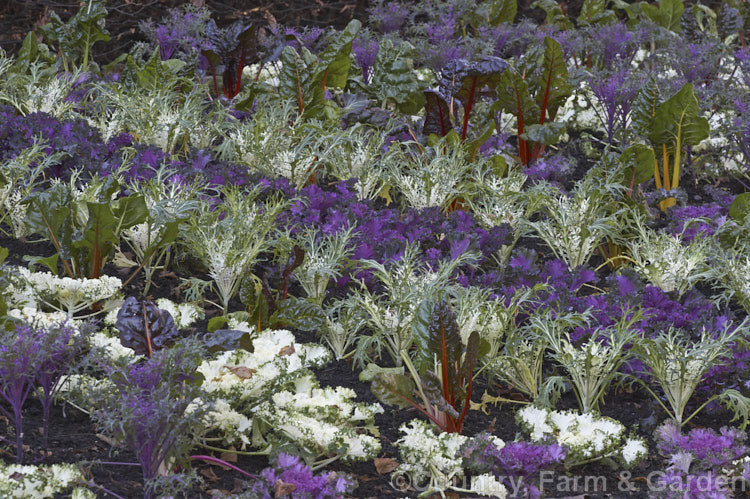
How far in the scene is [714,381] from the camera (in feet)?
9.56

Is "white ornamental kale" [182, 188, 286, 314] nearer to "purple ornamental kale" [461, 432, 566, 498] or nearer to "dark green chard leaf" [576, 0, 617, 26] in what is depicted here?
"purple ornamental kale" [461, 432, 566, 498]

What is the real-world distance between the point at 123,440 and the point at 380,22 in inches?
195

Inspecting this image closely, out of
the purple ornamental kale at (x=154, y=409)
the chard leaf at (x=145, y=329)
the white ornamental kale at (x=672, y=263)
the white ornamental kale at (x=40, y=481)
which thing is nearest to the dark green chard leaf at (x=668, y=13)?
the white ornamental kale at (x=672, y=263)

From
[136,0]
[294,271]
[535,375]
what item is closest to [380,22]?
[136,0]

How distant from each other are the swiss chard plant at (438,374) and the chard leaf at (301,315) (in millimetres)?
444

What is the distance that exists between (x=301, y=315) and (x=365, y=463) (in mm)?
690

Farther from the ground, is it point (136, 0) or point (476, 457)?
point (136, 0)

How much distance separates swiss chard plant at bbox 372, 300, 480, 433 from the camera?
260 cm

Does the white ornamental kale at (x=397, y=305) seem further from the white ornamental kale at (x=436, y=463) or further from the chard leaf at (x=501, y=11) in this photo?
the chard leaf at (x=501, y=11)

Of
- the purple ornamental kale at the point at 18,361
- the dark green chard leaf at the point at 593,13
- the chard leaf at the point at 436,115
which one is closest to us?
the purple ornamental kale at the point at 18,361

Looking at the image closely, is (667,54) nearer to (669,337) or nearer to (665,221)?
(665,221)

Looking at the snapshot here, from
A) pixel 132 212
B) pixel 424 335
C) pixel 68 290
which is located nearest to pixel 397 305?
pixel 424 335

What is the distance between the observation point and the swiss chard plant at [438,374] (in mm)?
2598

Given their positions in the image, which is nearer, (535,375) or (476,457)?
(476,457)
